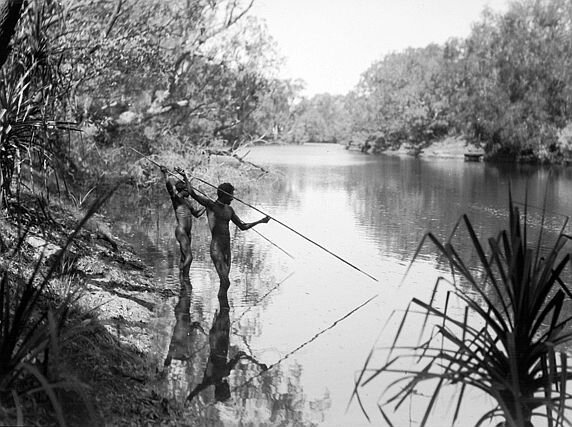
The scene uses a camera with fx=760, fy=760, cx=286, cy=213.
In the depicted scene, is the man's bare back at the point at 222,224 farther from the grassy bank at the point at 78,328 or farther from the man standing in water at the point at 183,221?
the man standing in water at the point at 183,221

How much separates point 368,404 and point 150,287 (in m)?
4.97

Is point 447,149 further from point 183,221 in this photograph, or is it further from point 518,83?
point 183,221

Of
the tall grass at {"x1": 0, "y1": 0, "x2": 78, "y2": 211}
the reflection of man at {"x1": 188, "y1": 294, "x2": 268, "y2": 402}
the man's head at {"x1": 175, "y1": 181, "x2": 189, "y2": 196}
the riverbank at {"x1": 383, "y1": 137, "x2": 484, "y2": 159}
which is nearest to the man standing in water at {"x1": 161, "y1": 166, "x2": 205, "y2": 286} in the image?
the man's head at {"x1": 175, "y1": 181, "x2": 189, "y2": 196}

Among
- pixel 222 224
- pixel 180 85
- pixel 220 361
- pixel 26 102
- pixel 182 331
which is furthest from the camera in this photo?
pixel 180 85

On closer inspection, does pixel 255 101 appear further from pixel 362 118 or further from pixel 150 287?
pixel 362 118

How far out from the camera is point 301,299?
1125cm

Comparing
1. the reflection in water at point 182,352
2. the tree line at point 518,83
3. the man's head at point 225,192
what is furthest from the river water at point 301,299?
the tree line at point 518,83

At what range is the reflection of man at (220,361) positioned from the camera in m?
6.97

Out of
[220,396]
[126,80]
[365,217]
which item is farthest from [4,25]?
[126,80]

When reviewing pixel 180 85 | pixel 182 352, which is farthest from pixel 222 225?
pixel 180 85

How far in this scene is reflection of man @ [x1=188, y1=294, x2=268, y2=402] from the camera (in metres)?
6.97

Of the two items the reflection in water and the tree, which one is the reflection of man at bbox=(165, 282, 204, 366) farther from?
the tree

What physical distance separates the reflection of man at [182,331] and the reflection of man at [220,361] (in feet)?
0.83

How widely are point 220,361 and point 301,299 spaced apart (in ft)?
11.3
